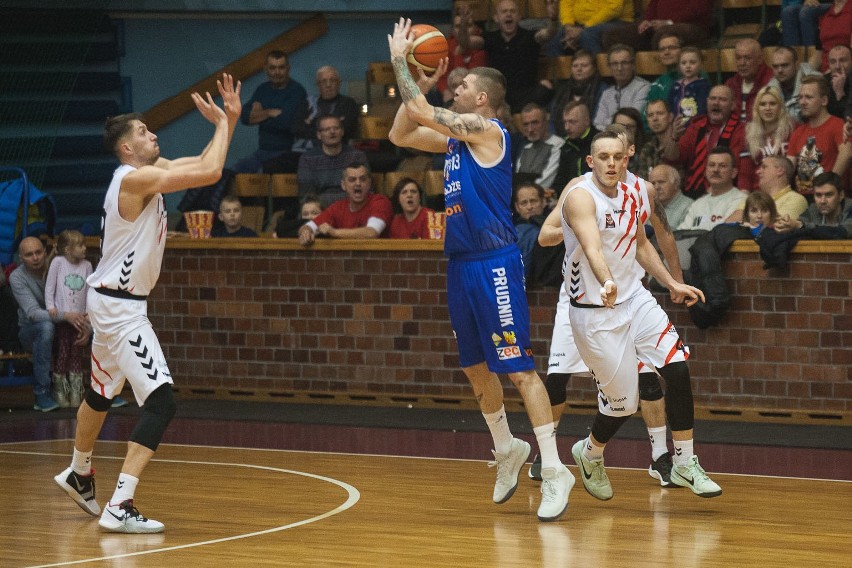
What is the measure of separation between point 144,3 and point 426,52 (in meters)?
8.74

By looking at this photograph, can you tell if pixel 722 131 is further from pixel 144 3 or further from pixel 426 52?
pixel 144 3

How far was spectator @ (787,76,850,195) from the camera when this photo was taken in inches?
424

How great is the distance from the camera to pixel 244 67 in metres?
15.7

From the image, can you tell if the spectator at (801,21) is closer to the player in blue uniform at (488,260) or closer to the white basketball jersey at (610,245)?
the white basketball jersey at (610,245)

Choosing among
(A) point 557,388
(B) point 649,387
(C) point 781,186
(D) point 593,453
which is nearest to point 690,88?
(C) point 781,186

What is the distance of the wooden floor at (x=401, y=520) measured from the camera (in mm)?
6098

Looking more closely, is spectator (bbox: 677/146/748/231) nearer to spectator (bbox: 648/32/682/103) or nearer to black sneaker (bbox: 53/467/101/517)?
spectator (bbox: 648/32/682/103)

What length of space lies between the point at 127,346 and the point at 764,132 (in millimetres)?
6081

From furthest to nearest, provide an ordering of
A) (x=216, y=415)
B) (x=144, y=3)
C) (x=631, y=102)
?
(x=144, y=3) → (x=631, y=102) → (x=216, y=415)

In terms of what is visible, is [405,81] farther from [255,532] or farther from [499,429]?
[255,532]

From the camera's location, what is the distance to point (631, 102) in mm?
12391

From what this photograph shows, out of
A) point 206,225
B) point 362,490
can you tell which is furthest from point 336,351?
point 362,490

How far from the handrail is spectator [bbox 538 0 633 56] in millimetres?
3052

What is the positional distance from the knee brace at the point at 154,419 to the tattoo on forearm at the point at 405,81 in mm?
1791
